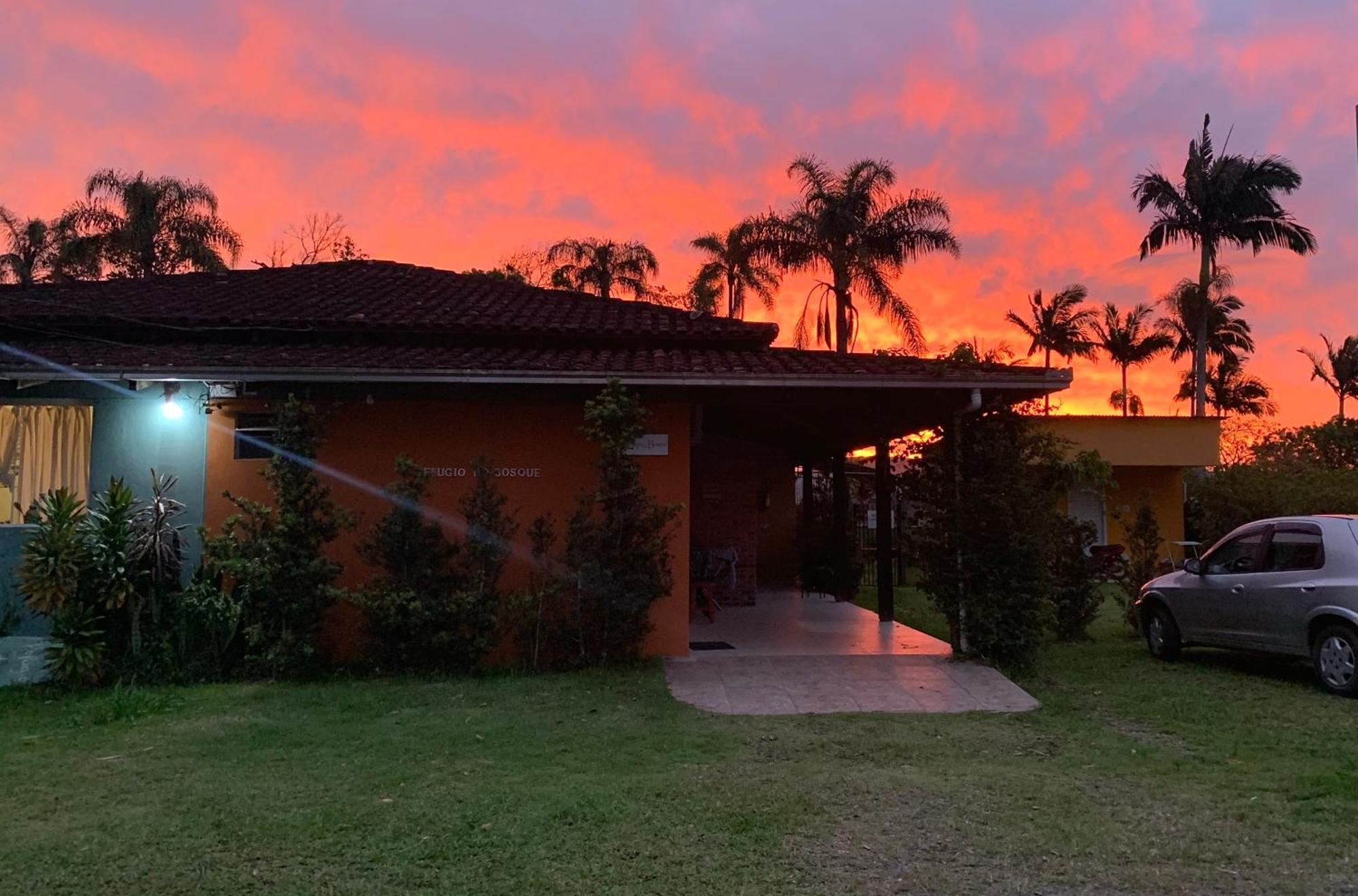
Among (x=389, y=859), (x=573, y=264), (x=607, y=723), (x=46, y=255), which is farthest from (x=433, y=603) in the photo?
(x=46, y=255)

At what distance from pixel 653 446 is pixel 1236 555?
5.98 m

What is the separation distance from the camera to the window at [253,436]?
916 centimetres

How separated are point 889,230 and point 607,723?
73.5 feet

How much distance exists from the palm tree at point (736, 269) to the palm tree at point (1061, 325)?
14.8 meters

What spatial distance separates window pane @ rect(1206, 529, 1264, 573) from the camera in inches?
358

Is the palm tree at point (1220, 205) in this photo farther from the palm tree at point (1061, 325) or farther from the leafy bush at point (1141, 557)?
the leafy bush at point (1141, 557)

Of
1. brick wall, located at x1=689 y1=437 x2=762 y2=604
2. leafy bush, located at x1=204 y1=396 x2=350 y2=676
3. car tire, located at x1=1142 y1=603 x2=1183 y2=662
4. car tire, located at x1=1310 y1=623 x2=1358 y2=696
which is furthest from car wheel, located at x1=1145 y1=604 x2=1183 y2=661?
leafy bush, located at x1=204 y1=396 x2=350 y2=676

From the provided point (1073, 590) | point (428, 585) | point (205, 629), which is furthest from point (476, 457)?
point (1073, 590)

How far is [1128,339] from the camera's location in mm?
41250

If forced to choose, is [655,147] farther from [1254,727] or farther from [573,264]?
[573,264]

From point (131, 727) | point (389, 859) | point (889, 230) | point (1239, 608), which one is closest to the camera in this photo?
point (389, 859)

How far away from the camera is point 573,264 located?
3356cm

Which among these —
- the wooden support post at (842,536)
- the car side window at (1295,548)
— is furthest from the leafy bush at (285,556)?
the wooden support post at (842,536)

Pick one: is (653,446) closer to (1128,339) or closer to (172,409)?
(172,409)
